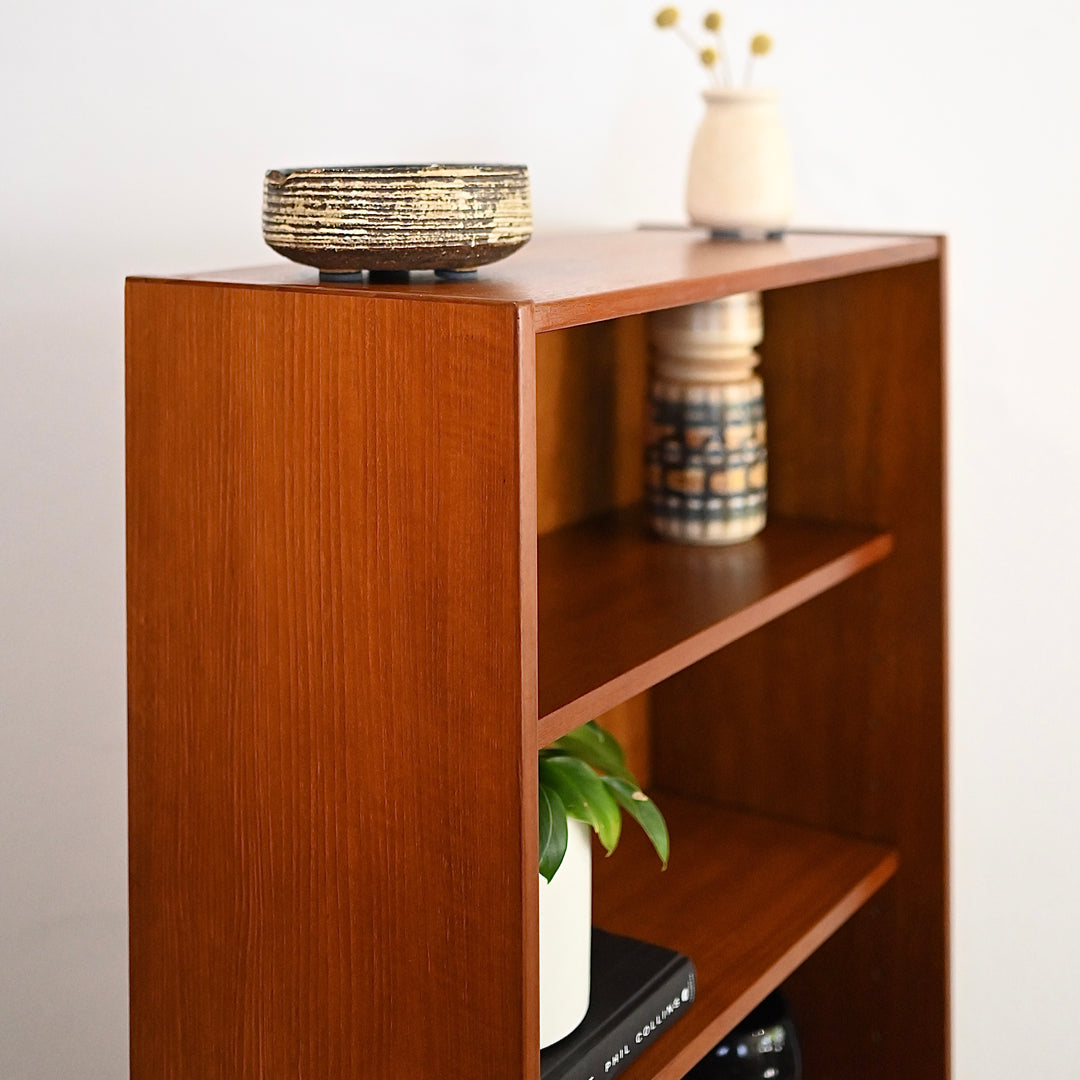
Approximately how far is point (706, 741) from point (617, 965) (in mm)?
501

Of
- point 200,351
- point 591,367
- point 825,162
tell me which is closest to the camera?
point 200,351

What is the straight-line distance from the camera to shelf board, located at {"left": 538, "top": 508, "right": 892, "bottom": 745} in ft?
3.45

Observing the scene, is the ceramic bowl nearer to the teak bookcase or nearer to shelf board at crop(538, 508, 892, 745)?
the teak bookcase

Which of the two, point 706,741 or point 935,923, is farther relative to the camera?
point 706,741

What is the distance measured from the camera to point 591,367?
155 centimetres

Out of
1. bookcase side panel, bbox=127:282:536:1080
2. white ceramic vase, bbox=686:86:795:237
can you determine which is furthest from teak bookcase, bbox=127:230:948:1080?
white ceramic vase, bbox=686:86:795:237

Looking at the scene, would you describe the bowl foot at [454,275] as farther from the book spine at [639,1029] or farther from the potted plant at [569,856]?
the book spine at [639,1029]

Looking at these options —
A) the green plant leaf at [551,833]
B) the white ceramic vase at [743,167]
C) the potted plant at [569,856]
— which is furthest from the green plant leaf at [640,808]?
the white ceramic vase at [743,167]

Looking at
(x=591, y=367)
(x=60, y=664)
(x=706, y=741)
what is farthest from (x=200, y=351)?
(x=706, y=741)

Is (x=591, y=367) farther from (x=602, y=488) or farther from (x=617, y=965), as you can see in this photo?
(x=617, y=965)

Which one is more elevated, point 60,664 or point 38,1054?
point 60,664

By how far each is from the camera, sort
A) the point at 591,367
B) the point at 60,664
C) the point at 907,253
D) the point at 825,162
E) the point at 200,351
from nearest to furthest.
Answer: the point at 200,351
the point at 60,664
the point at 907,253
the point at 591,367
the point at 825,162

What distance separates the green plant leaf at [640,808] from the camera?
1.15 m

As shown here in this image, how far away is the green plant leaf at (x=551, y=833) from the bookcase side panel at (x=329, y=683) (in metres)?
0.11
